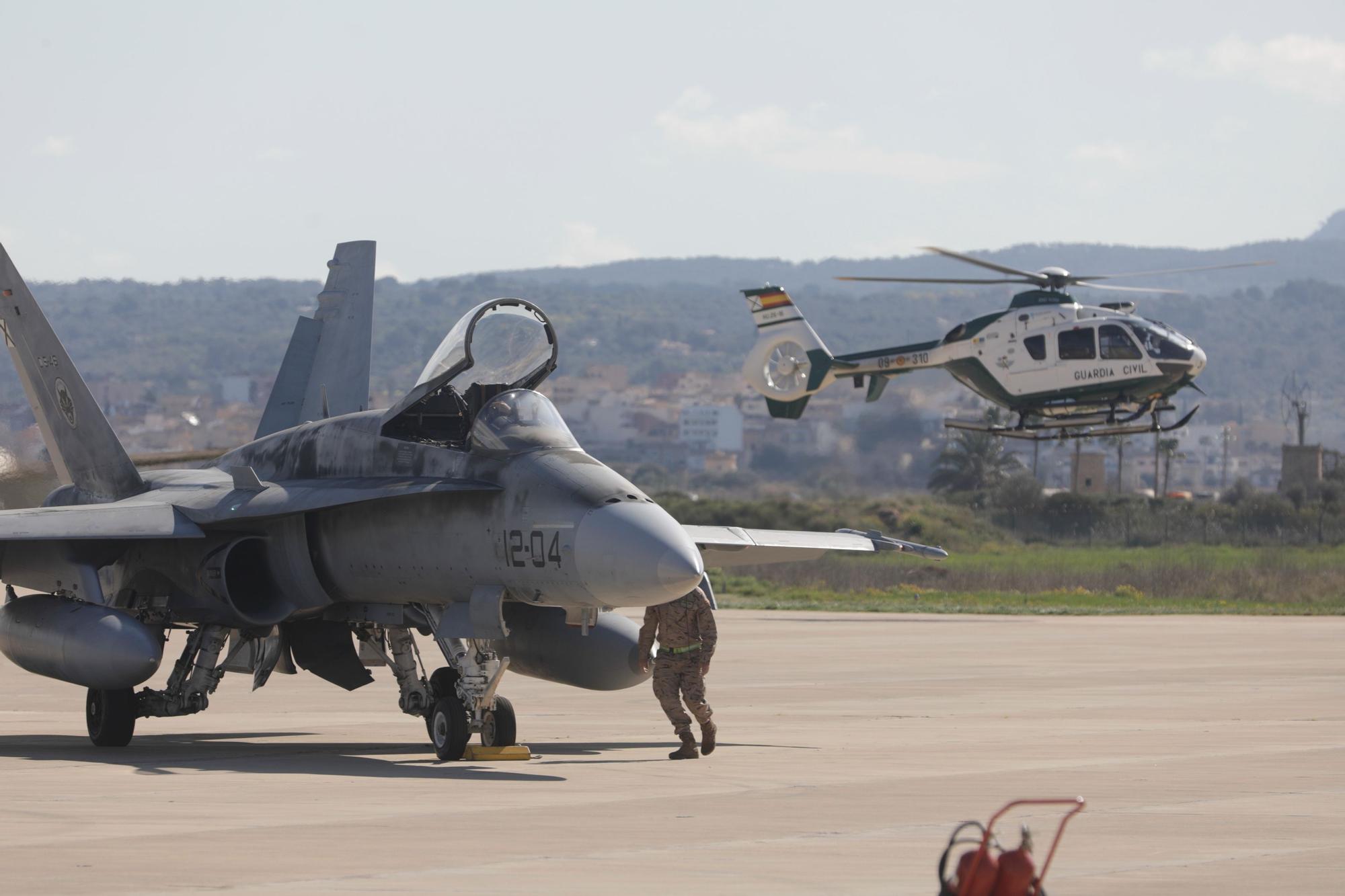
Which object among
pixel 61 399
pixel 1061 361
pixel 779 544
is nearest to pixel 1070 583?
pixel 1061 361

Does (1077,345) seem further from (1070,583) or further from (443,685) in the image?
(443,685)

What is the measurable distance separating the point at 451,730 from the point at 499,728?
494 mm

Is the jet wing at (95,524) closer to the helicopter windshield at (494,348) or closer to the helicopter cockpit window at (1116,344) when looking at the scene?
the helicopter windshield at (494,348)

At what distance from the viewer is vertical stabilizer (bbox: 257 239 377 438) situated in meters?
17.5

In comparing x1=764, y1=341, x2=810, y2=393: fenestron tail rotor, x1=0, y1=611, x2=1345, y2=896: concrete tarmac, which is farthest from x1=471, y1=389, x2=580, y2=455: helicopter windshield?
x1=764, y1=341, x2=810, y2=393: fenestron tail rotor

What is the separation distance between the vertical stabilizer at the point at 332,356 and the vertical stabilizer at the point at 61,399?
1.93 meters

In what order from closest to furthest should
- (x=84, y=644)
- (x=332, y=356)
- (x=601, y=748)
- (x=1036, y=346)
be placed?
1. (x=84, y=644)
2. (x=601, y=748)
3. (x=332, y=356)
4. (x=1036, y=346)

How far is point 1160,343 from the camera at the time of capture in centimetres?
4025

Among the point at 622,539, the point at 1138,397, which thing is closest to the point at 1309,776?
the point at 622,539

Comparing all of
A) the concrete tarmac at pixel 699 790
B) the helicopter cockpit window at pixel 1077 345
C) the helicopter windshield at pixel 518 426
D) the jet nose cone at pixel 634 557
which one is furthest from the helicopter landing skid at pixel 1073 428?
the jet nose cone at pixel 634 557

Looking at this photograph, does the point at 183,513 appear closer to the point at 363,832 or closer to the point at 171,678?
the point at 171,678

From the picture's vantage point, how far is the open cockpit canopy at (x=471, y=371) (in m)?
12.7

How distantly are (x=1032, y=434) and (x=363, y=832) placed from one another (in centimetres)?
3636

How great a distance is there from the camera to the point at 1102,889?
23.3ft
